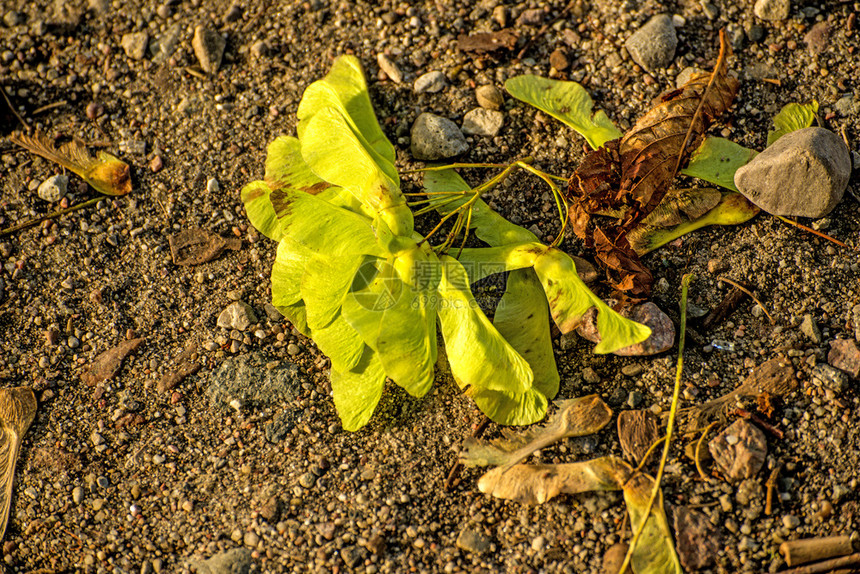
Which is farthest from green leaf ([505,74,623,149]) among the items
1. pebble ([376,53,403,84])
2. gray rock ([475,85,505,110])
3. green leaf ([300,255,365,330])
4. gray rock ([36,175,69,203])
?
gray rock ([36,175,69,203])

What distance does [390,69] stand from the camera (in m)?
1.72

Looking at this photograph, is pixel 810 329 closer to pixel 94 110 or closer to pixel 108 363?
pixel 108 363

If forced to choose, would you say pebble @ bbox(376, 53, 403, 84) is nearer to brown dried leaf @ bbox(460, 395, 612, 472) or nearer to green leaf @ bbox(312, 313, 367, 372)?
green leaf @ bbox(312, 313, 367, 372)

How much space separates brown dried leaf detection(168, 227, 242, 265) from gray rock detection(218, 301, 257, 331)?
151mm

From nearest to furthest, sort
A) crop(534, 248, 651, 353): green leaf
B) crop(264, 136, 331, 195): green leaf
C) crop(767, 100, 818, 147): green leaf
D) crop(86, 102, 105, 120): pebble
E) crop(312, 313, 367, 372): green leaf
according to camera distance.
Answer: crop(534, 248, 651, 353): green leaf → crop(312, 313, 367, 372): green leaf → crop(264, 136, 331, 195): green leaf → crop(767, 100, 818, 147): green leaf → crop(86, 102, 105, 120): pebble

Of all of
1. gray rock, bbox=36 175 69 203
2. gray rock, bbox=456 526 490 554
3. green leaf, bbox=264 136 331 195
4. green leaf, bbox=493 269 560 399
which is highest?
green leaf, bbox=264 136 331 195

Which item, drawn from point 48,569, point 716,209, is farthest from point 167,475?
point 716,209

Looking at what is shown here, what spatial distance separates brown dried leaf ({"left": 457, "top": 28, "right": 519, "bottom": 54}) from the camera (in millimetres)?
1710

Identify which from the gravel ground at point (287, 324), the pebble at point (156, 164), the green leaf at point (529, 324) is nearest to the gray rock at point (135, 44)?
the gravel ground at point (287, 324)

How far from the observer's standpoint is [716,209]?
4.82ft

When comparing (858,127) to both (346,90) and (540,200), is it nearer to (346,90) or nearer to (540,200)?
(540,200)

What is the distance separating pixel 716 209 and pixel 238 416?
1173 mm

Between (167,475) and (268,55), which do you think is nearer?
(167,475)

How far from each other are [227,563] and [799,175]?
1437mm
